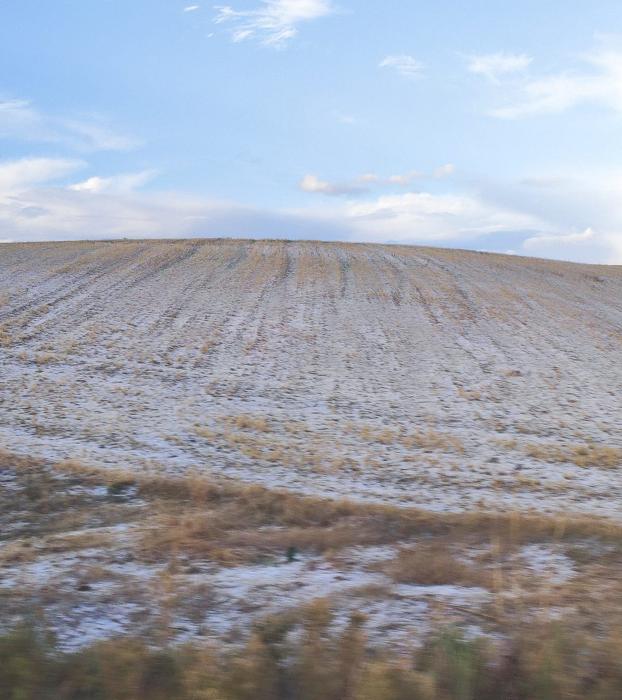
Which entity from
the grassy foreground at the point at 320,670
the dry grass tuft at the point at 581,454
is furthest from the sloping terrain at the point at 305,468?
the grassy foreground at the point at 320,670

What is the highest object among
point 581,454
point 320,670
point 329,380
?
point 329,380

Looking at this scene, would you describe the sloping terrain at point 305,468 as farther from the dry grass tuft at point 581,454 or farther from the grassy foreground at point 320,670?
the grassy foreground at point 320,670

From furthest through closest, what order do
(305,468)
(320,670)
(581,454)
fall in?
(581,454) < (305,468) < (320,670)

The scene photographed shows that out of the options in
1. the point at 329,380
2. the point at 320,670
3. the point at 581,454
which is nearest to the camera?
the point at 320,670

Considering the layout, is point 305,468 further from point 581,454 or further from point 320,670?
point 320,670

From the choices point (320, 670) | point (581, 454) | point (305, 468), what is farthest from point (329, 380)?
point (320, 670)

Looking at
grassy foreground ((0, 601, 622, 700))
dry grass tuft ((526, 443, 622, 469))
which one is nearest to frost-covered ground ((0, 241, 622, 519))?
dry grass tuft ((526, 443, 622, 469))

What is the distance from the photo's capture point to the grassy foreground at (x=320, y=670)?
14.8 feet

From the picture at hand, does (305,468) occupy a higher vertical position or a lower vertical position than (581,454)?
lower

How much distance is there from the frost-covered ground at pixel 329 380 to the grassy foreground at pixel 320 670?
14.9 feet

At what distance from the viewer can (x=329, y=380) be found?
1750 centimetres

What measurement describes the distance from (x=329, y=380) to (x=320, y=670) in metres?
12.8

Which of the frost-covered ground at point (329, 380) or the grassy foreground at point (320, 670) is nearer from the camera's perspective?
the grassy foreground at point (320, 670)

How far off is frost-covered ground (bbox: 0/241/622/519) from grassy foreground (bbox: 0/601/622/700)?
14.9 feet
